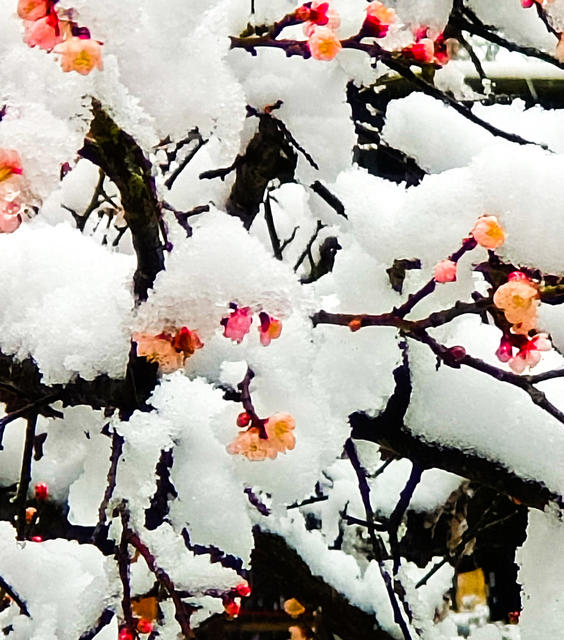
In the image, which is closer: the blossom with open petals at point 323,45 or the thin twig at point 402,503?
the blossom with open petals at point 323,45

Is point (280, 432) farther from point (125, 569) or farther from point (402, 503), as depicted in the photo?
point (402, 503)

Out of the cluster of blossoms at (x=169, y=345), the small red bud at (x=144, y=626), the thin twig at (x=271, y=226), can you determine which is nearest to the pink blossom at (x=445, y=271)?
the cluster of blossoms at (x=169, y=345)

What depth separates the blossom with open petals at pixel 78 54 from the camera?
1.68ft

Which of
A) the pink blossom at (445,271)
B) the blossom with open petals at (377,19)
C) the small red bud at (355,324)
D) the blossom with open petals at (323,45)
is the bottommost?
the small red bud at (355,324)

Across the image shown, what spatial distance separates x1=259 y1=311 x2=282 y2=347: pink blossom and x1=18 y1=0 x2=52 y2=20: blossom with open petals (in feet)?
0.88

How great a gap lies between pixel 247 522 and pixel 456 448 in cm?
30

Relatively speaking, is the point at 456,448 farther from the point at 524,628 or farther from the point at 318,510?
the point at 318,510

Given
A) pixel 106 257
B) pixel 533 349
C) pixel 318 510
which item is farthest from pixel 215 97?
pixel 318 510

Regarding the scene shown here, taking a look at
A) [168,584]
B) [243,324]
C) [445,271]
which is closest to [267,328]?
[243,324]

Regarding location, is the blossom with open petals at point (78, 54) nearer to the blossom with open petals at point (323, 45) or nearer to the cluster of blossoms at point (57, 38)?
the cluster of blossoms at point (57, 38)

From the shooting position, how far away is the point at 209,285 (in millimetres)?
635

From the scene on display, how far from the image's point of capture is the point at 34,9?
529 millimetres

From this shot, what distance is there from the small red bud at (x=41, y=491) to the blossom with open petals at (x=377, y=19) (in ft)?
4.56

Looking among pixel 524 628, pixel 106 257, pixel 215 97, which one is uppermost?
pixel 106 257
